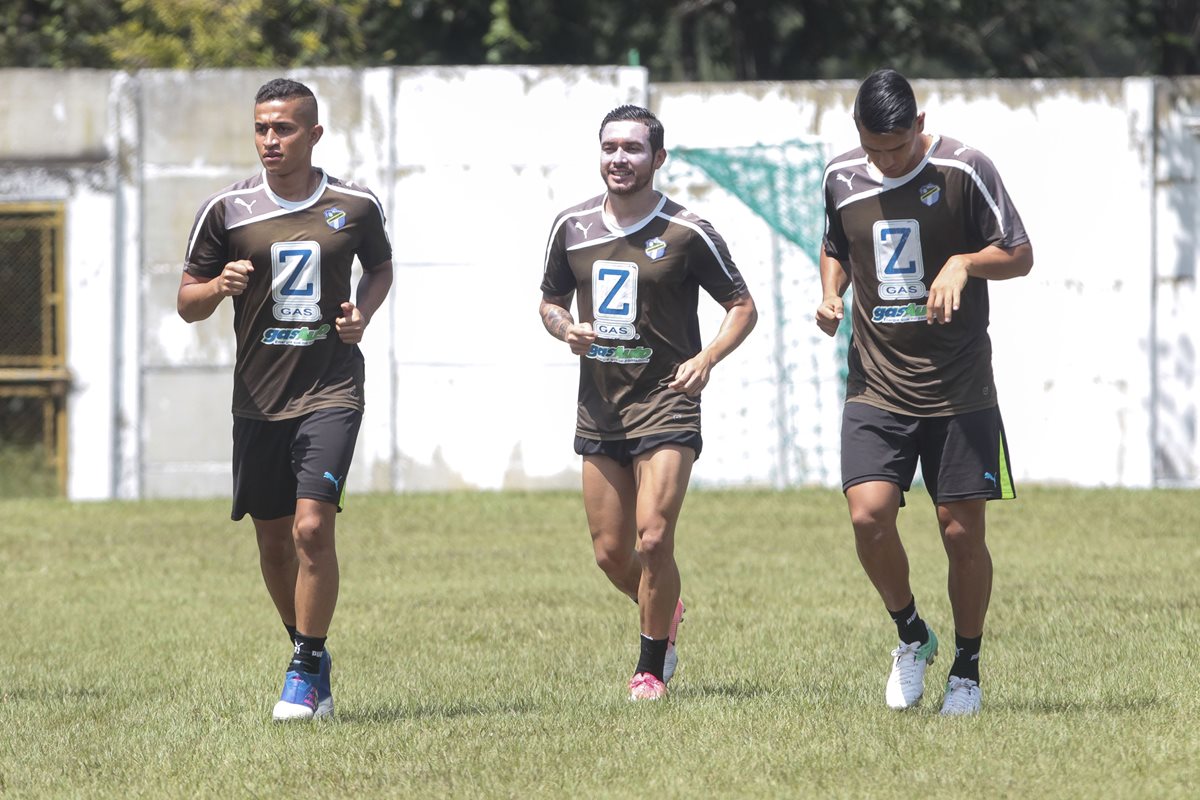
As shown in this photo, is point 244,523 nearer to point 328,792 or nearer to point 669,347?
point 669,347

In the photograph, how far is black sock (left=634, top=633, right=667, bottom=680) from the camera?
733 centimetres

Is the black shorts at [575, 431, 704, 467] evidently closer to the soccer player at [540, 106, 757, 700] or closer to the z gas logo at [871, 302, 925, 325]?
the soccer player at [540, 106, 757, 700]

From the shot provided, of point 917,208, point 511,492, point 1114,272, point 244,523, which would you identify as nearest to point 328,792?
point 917,208

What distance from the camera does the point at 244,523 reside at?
14812mm

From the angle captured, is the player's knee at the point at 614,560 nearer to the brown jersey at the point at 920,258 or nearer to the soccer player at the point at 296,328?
the soccer player at the point at 296,328

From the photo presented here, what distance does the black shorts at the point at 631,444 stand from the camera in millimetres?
7328

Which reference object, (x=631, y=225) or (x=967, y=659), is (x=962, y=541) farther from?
(x=631, y=225)

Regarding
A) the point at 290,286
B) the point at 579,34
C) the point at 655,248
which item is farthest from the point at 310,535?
the point at 579,34

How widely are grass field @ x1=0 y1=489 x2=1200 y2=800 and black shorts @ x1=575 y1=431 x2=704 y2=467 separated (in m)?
0.91

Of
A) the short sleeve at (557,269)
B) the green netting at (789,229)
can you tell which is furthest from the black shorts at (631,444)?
the green netting at (789,229)

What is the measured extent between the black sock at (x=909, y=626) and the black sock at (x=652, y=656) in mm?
921

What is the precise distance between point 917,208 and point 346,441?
216 centimetres

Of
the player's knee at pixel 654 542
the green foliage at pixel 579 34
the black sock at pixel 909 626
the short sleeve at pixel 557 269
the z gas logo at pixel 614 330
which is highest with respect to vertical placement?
the green foliage at pixel 579 34

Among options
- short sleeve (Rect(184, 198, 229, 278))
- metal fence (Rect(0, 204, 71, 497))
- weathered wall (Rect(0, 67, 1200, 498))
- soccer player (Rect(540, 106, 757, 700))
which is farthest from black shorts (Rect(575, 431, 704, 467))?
metal fence (Rect(0, 204, 71, 497))
